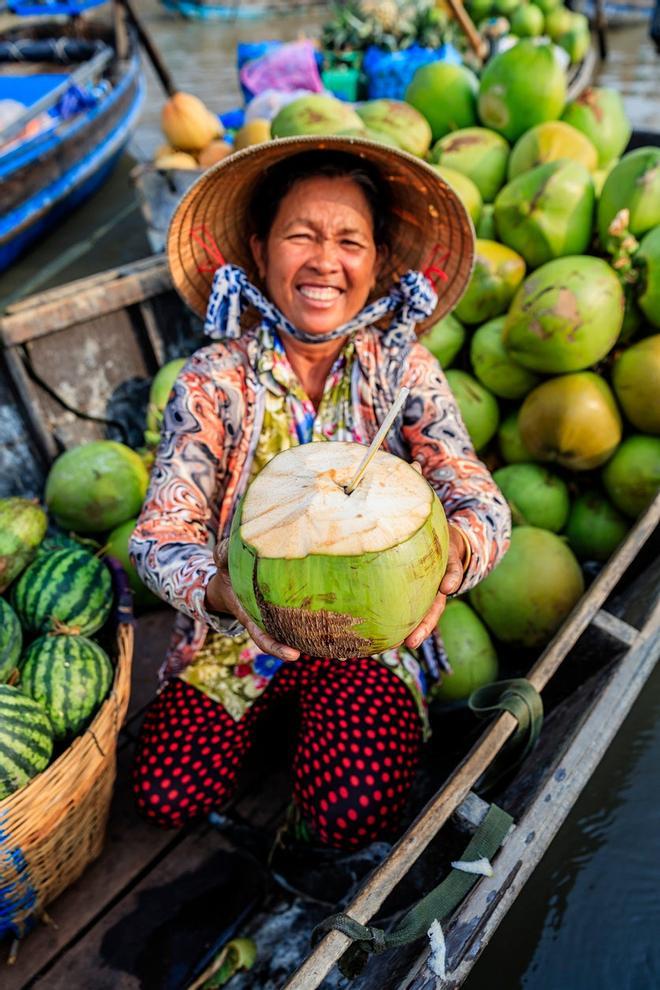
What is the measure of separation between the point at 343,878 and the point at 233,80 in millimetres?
11627

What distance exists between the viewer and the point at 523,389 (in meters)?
2.37

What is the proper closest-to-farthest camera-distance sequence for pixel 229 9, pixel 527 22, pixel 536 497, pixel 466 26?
1. pixel 536 497
2. pixel 466 26
3. pixel 527 22
4. pixel 229 9

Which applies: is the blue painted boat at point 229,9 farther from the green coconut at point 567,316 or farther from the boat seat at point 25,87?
the green coconut at point 567,316

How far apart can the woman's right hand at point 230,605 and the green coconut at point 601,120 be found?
257 cm

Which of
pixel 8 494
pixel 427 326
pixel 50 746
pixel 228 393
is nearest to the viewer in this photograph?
pixel 50 746

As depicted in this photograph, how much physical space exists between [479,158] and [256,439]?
70.4 inches

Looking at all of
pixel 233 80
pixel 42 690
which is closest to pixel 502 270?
pixel 42 690

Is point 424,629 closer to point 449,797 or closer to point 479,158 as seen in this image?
point 449,797

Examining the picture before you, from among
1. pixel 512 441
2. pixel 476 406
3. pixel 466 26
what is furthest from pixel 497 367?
pixel 466 26

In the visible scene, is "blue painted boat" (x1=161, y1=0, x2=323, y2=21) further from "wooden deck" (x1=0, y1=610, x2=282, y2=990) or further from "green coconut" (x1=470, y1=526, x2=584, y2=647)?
"wooden deck" (x1=0, y1=610, x2=282, y2=990)

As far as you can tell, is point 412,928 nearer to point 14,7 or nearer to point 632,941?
point 632,941

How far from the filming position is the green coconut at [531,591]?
2.01m

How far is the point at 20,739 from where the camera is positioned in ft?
4.57

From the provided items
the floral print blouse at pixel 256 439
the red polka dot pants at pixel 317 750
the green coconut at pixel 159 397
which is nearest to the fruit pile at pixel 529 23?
the green coconut at pixel 159 397
